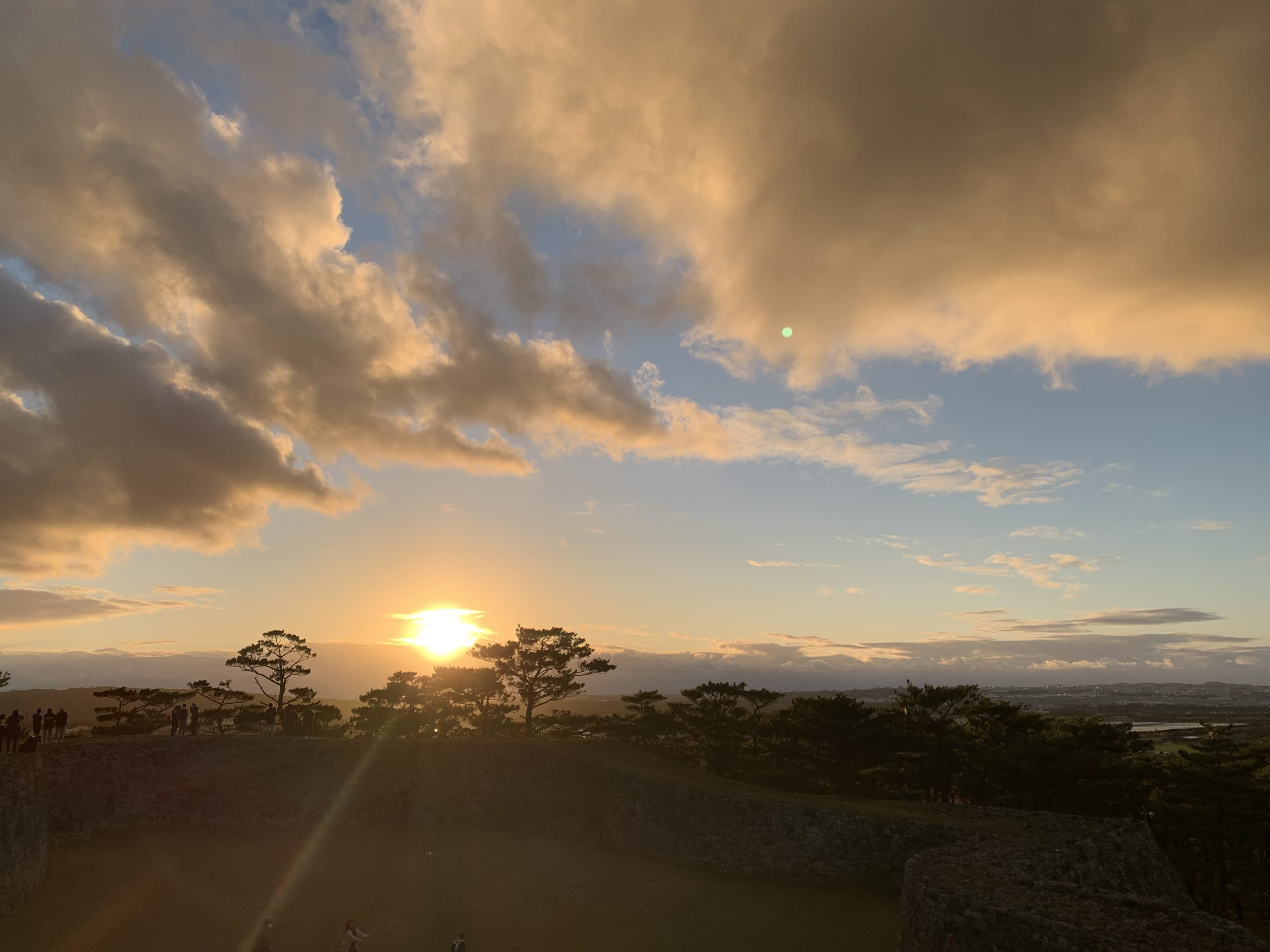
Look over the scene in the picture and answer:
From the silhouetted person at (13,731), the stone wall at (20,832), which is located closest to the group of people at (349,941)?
the stone wall at (20,832)

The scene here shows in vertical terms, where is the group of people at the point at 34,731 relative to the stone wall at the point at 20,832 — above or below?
above

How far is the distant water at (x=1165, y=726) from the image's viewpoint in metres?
99.6

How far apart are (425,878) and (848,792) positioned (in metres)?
21.7

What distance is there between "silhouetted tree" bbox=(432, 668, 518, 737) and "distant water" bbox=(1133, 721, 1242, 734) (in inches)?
3986

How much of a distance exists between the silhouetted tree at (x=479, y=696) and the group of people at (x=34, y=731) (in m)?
18.4

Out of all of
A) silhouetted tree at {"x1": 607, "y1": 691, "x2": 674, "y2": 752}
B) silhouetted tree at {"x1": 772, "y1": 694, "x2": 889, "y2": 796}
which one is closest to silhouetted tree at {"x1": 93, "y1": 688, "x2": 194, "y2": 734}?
silhouetted tree at {"x1": 607, "y1": 691, "x2": 674, "y2": 752}

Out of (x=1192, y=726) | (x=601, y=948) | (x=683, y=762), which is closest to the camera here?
(x=601, y=948)

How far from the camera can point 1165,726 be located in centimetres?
11794

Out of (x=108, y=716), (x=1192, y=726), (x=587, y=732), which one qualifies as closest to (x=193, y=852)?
(x=108, y=716)

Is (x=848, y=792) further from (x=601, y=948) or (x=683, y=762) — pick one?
(x=601, y=948)

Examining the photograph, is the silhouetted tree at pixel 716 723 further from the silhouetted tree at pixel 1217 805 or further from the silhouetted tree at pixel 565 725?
the silhouetted tree at pixel 1217 805

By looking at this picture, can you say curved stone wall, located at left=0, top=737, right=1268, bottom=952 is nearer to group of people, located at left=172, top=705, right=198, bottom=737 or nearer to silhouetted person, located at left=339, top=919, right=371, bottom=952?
group of people, located at left=172, top=705, right=198, bottom=737

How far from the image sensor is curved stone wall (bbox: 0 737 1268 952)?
11117 millimetres

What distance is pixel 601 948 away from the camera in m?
16.5
